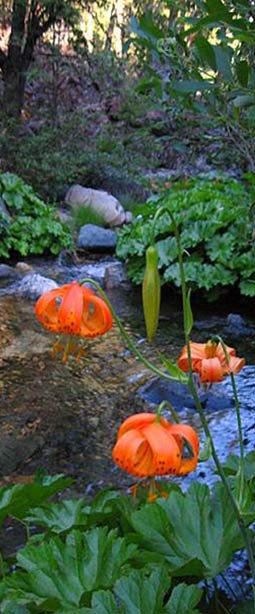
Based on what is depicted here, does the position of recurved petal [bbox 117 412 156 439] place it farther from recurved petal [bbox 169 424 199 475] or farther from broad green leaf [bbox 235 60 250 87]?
broad green leaf [bbox 235 60 250 87]

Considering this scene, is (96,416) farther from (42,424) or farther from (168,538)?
(168,538)

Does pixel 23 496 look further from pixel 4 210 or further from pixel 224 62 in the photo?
pixel 4 210

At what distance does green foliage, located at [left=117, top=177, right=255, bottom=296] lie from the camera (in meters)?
5.38

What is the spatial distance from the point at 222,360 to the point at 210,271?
13.1 ft

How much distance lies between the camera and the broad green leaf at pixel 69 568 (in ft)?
3.94

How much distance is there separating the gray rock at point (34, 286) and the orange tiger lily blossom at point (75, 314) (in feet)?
13.9

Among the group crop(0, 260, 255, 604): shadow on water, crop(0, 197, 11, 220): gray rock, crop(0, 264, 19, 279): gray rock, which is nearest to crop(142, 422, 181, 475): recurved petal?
crop(0, 260, 255, 604): shadow on water

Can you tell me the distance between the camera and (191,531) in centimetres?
134

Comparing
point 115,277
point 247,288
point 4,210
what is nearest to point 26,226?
point 4,210

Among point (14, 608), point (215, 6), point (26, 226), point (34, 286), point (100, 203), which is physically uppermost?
point (215, 6)

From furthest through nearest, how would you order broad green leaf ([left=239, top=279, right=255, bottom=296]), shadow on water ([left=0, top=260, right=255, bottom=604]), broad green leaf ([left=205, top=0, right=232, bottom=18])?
broad green leaf ([left=239, top=279, right=255, bottom=296]) < shadow on water ([left=0, top=260, right=255, bottom=604]) < broad green leaf ([left=205, top=0, right=232, bottom=18])

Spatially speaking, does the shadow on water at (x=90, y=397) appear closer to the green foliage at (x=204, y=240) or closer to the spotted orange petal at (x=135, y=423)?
the green foliage at (x=204, y=240)

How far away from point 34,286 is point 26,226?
1.57 m

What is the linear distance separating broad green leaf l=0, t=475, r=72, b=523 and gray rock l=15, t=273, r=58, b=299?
13.1 feet
